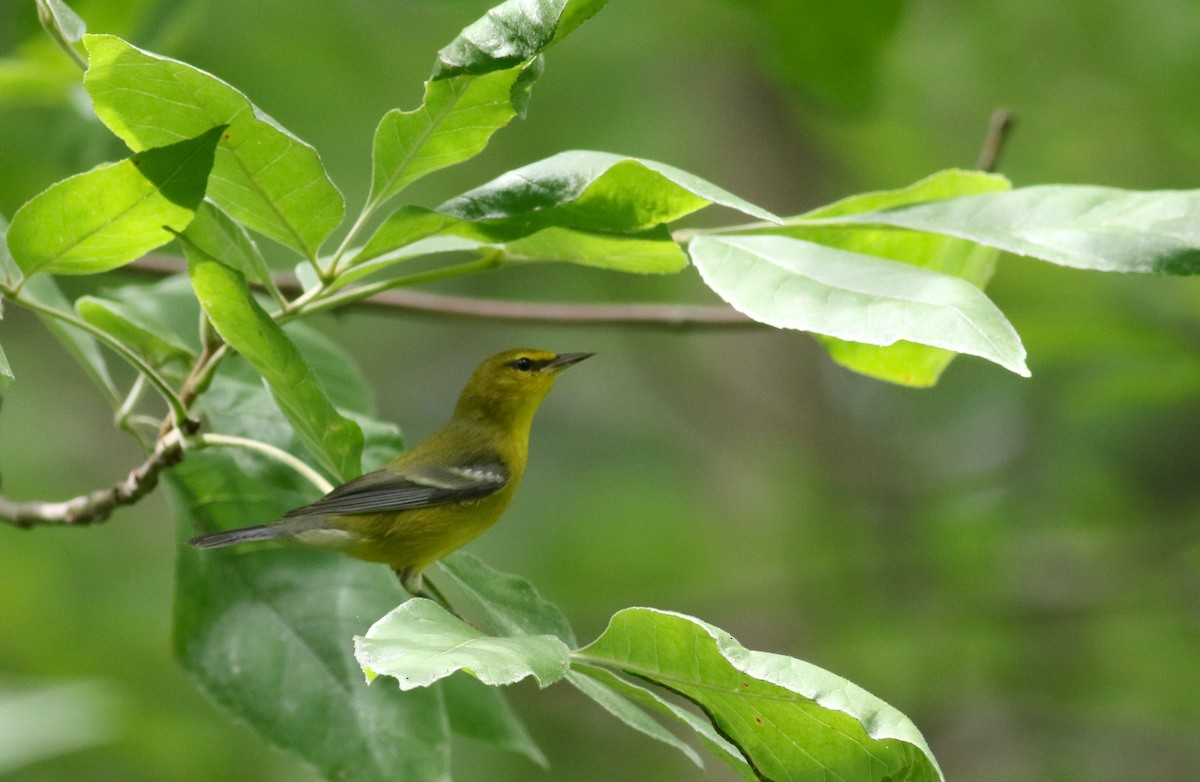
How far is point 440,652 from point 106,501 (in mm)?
1265

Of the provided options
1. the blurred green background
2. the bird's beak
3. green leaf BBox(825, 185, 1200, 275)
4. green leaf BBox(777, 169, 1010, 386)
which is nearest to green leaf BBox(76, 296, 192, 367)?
green leaf BBox(777, 169, 1010, 386)

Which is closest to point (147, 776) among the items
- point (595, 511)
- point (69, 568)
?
point (69, 568)

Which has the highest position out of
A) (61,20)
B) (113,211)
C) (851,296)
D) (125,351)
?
(61,20)

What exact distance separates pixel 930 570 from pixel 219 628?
18.5ft

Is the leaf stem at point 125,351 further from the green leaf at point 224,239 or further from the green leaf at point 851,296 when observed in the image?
the green leaf at point 851,296

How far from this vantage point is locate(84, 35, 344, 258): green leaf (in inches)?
70.3

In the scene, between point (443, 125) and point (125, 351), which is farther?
point (125, 351)

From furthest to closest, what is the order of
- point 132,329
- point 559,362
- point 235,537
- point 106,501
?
point 559,362
point 235,537
point 106,501
point 132,329

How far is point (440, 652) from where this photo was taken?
1.54 metres

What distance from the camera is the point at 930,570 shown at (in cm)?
761

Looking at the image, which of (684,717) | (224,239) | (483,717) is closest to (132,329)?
(224,239)

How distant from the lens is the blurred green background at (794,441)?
4.89m

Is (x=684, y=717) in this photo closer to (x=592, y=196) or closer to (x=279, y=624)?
(x=592, y=196)

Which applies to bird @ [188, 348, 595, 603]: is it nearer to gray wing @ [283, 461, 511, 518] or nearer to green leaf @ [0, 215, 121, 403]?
gray wing @ [283, 461, 511, 518]
